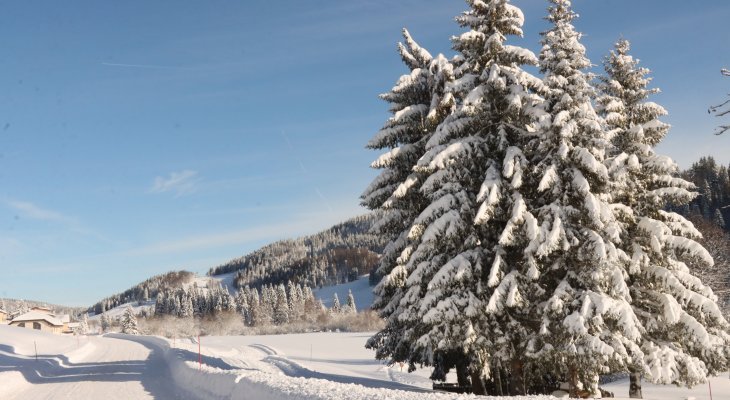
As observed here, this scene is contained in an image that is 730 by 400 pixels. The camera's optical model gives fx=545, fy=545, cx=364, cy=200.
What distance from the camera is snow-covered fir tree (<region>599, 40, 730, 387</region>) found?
18172 millimetres

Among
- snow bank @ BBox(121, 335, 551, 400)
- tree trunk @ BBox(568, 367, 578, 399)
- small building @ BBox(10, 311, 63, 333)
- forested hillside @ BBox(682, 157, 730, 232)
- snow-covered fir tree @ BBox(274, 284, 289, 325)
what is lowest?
snow-covered fir tree @ BBox(274, 284, 289, 325)

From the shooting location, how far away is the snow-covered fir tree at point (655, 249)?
18172 mm

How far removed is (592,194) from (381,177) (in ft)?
26.7

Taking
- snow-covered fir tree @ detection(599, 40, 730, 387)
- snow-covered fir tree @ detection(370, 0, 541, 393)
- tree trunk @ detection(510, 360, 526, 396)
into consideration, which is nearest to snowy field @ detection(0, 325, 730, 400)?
snow-covered fir tree @ detection(370, 0, 541, 393)

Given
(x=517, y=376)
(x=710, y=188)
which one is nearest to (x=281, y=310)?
(x=710, y=188)

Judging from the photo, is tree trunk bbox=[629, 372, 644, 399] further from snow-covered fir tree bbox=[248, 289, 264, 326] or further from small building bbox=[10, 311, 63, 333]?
snow-covered fir tree bbox=[248, 289, 264, 326]

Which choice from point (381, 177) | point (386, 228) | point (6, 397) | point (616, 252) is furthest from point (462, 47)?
point (6, 397)

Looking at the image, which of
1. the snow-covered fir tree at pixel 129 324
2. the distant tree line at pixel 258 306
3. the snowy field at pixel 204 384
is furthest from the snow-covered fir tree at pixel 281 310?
the snowy field at pixel 204 384

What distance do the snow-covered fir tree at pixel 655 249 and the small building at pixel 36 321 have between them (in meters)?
118

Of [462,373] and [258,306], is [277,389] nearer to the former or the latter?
[462,373]

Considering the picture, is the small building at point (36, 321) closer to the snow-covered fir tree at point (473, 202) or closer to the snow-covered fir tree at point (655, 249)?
the snow-covered fir tree at point (473, 202)

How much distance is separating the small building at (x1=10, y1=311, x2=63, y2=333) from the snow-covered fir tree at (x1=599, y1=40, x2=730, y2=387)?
117977 mm

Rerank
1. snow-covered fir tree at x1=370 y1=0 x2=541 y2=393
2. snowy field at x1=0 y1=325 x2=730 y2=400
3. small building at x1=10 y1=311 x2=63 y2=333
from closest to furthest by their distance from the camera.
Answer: snowy field at x1=0 y1=325 x2=730 y2=400
snow-covered fir tree at x1=370 y1=0 x2=541 y2=393
small building at x1=10 y1=311 x2=63 y2=333

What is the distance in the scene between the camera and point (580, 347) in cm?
1589
